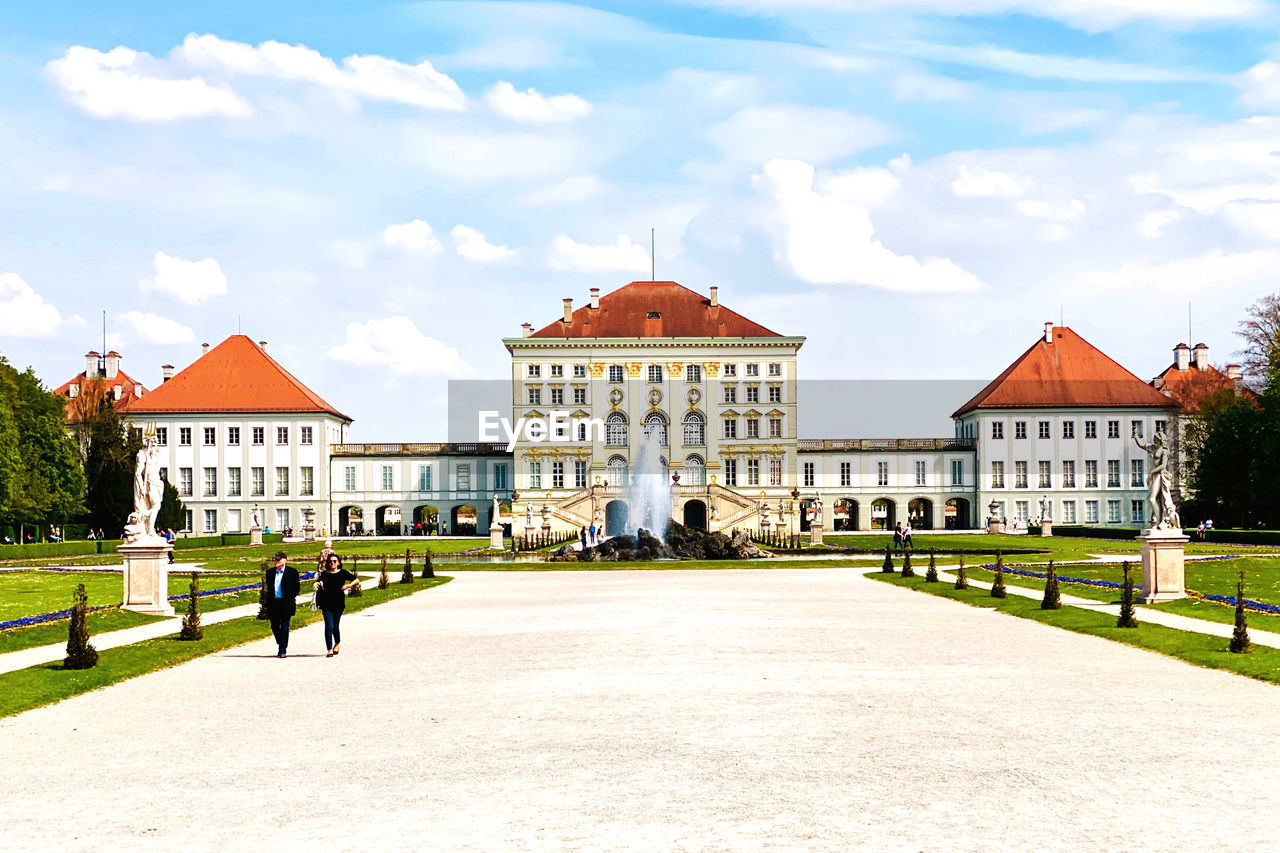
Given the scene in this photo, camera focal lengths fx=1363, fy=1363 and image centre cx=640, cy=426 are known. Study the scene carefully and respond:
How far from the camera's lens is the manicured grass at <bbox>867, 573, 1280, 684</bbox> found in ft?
56.2

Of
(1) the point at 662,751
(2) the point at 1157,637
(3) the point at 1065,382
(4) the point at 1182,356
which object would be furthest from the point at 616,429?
(1) the point at 662,751

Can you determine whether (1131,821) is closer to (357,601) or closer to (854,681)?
(854,681)

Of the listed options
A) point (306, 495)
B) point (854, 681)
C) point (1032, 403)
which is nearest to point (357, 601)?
point (854, 681)

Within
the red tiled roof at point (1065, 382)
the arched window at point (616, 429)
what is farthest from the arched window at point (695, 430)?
the red tiled roof at point (1065, 382)

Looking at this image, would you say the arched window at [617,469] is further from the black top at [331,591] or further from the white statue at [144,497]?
the black top at [331,591]

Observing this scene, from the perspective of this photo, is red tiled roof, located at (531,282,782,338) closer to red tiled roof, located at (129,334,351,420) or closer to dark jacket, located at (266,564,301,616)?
red tiled roof, located at (129,334,351,420)

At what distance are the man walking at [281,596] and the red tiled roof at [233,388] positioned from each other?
78022mm

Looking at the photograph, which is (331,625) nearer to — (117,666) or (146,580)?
(117,666)

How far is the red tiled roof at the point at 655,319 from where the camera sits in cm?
9756

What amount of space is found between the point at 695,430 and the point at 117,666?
3197 inches

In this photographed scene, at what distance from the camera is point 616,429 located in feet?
323

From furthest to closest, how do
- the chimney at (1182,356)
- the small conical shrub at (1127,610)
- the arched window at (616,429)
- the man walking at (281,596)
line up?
the chimney at (1182,356)
the arched window at (616,429)
the small conical shrub at (1127,610)
the man walking at (281,596)

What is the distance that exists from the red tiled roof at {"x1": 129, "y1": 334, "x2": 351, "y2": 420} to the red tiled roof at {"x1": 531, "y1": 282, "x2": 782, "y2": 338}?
17.8 m

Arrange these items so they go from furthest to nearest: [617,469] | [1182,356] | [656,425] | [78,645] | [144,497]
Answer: [1182,356] < [656,425] < [617,469] < [144,497] < [78,645]
